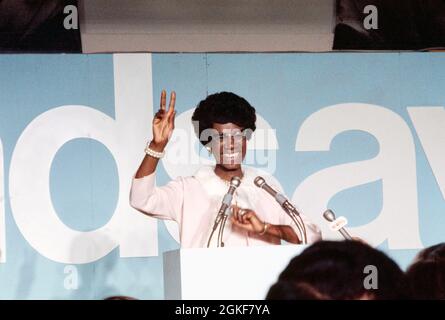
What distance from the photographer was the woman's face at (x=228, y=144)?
371 cm

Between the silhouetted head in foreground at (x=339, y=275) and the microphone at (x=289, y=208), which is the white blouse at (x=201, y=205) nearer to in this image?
the microphone at (x=289, y=208)

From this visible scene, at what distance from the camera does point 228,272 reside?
96.1 inches

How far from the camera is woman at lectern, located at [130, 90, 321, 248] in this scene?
317 centimetres

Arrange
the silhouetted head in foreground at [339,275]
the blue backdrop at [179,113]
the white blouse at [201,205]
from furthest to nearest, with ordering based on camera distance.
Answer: the blue backdrop at [179,113] < the white blouse at [201,205] < the silhouetted head in foreground at [339,275]

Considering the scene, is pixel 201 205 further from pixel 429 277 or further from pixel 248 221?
pixel 429 277

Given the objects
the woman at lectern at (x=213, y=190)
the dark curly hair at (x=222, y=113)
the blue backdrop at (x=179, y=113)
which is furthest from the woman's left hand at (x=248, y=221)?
the blue backdrop at (x=179, y=113)

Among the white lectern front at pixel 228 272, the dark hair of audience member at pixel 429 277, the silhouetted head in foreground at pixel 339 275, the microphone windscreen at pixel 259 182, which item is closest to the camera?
the silhouetted head in foreground at pixel 339 275

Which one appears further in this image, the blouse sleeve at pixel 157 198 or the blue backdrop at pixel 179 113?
the blue backdrop at pixel 179 113

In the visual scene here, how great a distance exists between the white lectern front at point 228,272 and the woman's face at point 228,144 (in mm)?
1256

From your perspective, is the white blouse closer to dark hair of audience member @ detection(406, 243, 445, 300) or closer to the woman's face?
the woman's face

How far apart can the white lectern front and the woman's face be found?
1256 mm

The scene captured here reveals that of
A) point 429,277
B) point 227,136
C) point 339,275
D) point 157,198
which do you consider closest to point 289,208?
point 157,198

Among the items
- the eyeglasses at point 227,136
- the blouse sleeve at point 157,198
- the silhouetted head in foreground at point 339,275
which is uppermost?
the eyeglasses at point 227,136

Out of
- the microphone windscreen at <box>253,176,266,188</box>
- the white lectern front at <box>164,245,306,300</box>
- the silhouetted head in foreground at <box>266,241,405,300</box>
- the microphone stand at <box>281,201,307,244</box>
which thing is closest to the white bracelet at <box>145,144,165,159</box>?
the microphone windscreen at <box>253,176,266,188</box>
